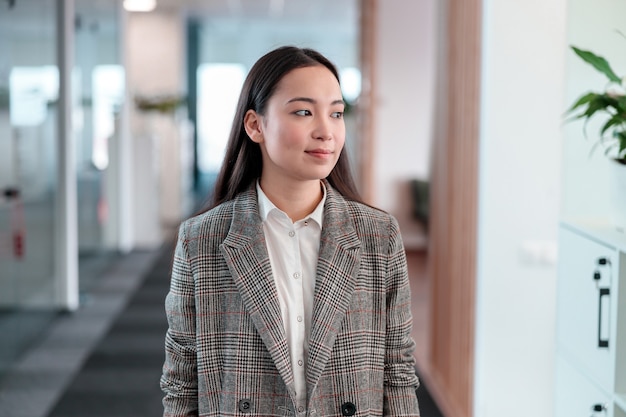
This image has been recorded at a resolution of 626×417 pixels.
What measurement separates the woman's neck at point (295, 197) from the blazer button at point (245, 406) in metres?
0.37

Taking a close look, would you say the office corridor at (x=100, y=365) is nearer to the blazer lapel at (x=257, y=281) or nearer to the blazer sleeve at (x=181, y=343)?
the blazer sleeve at (x=181, y=343)

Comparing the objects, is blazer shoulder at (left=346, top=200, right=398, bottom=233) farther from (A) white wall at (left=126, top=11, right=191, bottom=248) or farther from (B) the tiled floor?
(A) white wall at (left=126, top=11, right=191, bottom=248)

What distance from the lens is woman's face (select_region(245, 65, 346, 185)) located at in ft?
5.96

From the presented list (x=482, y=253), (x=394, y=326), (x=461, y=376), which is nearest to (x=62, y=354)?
(x=461, y=376)

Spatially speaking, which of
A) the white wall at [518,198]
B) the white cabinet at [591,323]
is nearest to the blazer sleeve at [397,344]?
the white cabinet at [591,323]

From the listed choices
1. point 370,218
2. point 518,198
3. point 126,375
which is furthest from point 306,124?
point 126,375

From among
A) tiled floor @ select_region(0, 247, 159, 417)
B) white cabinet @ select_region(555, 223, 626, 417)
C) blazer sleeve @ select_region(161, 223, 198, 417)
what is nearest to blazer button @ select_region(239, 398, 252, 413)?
blazer sleeve @ select_region(161, 223, 198, 417)

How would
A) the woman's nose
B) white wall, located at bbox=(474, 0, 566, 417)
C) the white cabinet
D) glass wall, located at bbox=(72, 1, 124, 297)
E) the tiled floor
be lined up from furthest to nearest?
1. glass wall, located at bbox=(72, 1, 124, 297)
2. the tiled floor
3. white wall, located at bbox=(474, 0, 566, 417)
4. the white cabinet
5. the woman's nose

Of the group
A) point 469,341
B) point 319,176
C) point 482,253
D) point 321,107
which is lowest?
point 469,341

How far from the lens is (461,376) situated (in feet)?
15.4

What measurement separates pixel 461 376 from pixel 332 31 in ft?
Result: 57.8

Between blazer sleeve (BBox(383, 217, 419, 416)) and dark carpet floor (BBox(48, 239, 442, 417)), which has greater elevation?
blazer sleeve (BBox(383, 217, 419, 416))

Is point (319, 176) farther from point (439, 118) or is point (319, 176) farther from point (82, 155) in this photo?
point (82, 155)

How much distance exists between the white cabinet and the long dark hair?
81 cm
